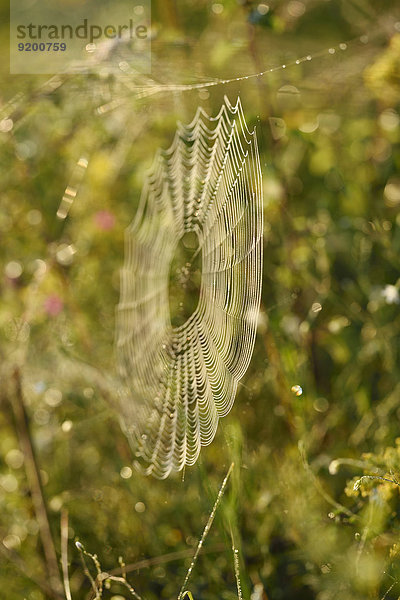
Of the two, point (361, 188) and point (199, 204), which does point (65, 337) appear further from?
point (361, 188)

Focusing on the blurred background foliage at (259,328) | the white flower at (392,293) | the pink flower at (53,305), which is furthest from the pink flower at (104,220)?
the white flower at (392,293)

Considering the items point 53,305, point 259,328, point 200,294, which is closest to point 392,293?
point 259,328

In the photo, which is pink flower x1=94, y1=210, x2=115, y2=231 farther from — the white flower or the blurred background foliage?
the white flower

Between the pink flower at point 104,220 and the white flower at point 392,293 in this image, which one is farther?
the pink flower at point 104,220

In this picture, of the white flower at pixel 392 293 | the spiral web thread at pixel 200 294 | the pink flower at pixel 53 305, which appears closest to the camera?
the spiral web thread at pixel 200 294

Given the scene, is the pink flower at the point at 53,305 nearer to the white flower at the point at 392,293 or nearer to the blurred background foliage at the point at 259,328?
the blurred background foliage at the point at 259,328

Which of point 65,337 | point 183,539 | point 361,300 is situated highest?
point 361,300

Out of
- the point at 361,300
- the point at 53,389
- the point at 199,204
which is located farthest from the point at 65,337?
the point at 361,300

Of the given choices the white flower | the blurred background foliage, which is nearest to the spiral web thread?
the blurred background foliage
